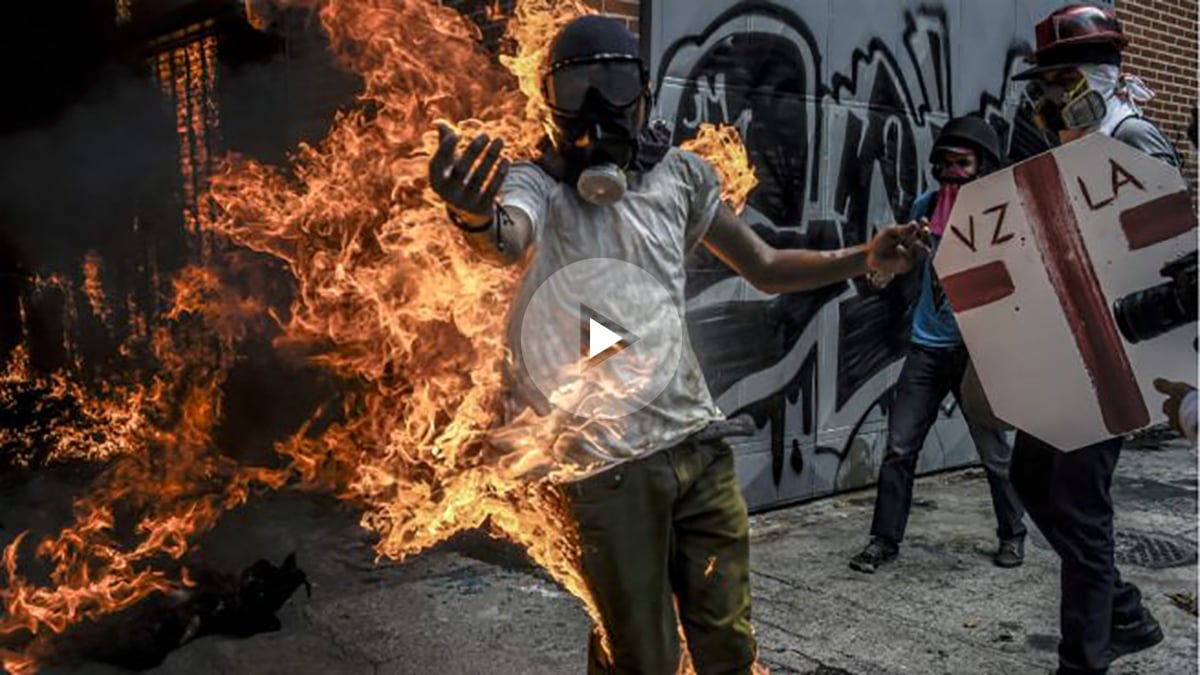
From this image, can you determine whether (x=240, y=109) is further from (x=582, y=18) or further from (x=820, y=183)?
(x=582, y=18)

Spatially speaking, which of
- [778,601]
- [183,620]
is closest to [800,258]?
[778,601]

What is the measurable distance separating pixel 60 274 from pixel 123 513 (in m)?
3.09

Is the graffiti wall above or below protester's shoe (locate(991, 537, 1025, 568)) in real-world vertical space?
above

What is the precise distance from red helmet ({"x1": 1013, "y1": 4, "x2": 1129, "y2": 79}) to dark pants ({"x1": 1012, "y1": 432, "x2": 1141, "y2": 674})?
1.39m

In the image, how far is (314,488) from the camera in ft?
20.8

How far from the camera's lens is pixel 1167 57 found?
9.31 metres

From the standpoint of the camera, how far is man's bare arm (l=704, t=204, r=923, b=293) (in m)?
3.02

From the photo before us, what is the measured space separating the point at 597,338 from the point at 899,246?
102cm

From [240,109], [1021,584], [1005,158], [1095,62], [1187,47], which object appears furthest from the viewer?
[1187,47]

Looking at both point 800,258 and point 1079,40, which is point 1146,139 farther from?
point 800,258

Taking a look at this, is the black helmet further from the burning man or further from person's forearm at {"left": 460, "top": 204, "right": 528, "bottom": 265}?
person's forearm at {"left": 460, "top": 204, "right": 528, "bottom": 265}

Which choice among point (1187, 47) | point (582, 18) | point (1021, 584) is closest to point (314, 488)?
point (1021, 584)
